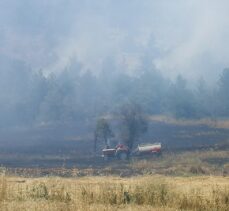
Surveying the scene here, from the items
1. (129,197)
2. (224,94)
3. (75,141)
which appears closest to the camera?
(129,197)

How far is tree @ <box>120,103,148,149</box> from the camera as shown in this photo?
259 feet

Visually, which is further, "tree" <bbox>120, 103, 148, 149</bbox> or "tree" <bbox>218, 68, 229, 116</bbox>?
"tree" <bbox>218, 68, 229, 116</bbox>

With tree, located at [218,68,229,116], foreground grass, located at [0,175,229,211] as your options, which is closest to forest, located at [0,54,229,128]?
tree, located at [218,68,229,116]

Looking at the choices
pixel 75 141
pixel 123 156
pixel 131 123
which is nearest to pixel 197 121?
pixel 75 141

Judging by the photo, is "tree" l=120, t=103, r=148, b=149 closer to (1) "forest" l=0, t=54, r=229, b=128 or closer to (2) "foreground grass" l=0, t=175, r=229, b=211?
(1) "forest" l=0, t=54, r=229, b=128

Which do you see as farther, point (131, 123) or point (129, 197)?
point (131, 123)

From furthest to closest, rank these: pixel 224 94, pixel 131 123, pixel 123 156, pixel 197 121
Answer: pixel 224 94, pixel 197 121, pixel 131 123, pixel 123 156

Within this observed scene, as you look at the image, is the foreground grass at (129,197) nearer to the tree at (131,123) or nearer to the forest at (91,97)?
the tree at (131,123)

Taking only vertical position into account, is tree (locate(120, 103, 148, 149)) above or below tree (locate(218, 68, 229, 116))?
below

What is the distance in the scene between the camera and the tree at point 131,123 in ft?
259

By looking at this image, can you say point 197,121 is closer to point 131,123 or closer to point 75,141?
point 75,141

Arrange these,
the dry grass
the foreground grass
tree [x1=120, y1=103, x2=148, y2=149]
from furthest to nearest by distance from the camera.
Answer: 1. the dry grass
2. tree [x1=120, y1=103, x2=148, y2=149]
3. the foreground grass

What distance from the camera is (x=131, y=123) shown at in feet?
259

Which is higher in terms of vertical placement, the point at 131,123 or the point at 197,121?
the point at 197,121
